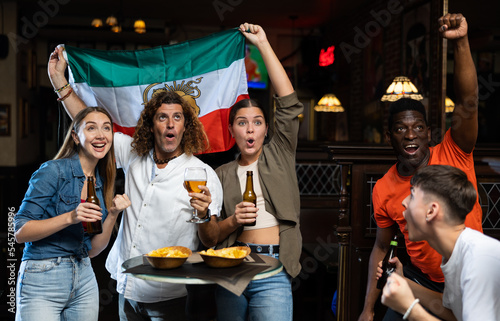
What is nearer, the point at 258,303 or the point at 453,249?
the point at 453,249

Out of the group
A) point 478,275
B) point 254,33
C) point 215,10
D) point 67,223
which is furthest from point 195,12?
point 478,275

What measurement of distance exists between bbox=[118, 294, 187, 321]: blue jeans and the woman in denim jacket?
0.17 metres

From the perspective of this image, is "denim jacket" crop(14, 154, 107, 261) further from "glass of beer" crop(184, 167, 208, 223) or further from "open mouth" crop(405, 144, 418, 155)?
"open mouth" crop(405, 144, 418, 155)

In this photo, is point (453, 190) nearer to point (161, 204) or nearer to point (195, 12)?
point (161, 204)

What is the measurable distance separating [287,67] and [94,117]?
959 cm

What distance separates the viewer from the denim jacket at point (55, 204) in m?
2.02

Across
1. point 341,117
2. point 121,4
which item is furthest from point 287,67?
point 121,4

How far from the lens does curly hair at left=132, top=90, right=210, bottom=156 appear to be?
2307mm

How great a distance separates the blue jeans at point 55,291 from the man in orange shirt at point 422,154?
1394 mm

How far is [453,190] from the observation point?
5.43ft

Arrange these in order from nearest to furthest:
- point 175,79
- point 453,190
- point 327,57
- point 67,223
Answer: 1. point 453,190
2. point 67,223
3. point 175,79
4. point 327,57

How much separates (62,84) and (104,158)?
604mm

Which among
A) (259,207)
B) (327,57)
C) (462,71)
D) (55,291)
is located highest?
(327,57)

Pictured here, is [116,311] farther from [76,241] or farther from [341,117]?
[341,117]
